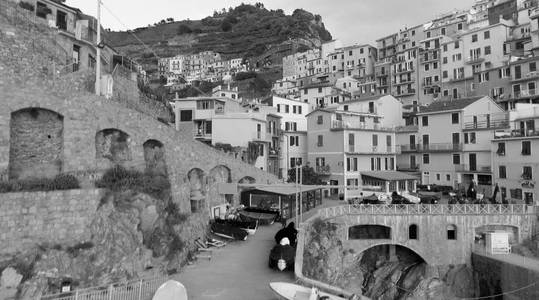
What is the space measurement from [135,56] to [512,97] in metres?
138

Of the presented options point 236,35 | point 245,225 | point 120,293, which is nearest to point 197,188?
point 245,225

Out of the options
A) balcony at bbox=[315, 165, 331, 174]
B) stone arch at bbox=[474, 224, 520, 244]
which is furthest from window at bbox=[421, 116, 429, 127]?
stone arch at bbox=[474, 224, 520, 244]

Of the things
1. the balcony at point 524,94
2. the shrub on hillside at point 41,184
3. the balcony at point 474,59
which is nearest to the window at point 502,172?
the balcony at point 524,94

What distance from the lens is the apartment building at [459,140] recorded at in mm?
40438

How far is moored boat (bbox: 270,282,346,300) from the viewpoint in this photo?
14352mm

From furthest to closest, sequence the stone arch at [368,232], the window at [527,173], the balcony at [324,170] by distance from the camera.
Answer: the balcony at [324,170]
the window at [527,173]
the stone arch at [368,232]

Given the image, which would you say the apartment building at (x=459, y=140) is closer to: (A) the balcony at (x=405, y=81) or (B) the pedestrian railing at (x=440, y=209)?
(B) the pedestrian railing at (x=440, y=209)

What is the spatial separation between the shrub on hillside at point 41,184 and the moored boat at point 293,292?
10.8 meters

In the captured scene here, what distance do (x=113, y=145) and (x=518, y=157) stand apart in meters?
36.0

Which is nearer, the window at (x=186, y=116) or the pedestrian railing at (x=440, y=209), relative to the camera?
the pedestrian railing at (x=440, y=209)

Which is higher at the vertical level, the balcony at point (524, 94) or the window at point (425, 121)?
the balcony at point (524, 94)

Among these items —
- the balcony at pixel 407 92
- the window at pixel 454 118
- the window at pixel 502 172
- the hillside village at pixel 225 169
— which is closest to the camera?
the hillside village at pixel 225 169

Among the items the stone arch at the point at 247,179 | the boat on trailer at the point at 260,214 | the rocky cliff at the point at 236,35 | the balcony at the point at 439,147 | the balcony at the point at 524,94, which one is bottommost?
the boat on trailer at the point at 260,214

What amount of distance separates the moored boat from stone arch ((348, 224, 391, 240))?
1369cm
